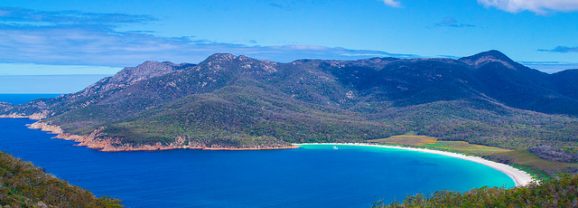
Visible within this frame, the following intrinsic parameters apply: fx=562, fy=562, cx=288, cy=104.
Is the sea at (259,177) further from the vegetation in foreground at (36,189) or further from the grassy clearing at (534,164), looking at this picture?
the vegetation in foreground at (36,189)

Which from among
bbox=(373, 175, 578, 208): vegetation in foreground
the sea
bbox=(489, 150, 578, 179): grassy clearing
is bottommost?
the sea

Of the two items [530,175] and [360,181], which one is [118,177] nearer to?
[360,181]

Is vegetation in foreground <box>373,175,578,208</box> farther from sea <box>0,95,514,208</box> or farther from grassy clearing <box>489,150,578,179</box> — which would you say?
grassy clearing <box>489,150,578,179</box>

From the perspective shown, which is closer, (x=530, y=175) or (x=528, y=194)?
(x=528, y=194)

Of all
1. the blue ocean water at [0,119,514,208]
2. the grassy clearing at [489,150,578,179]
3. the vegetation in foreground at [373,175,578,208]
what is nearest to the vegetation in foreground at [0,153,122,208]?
the blue ocean water at [0,119,514,208]

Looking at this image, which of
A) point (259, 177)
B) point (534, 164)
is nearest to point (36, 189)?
point (259, 177)

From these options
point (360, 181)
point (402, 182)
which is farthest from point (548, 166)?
point (360, 181)
